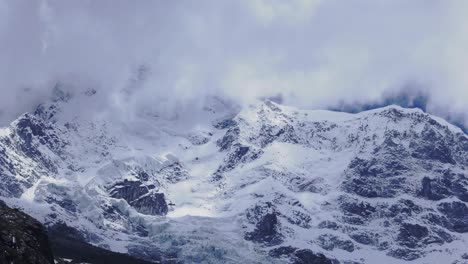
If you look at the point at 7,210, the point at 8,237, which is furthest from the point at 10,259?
the point at 7,210

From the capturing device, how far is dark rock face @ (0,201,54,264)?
208 feet

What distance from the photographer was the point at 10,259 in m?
63.1

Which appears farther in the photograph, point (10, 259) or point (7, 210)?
point (7, 210)

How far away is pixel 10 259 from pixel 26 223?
437cm

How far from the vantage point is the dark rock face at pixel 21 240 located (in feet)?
208

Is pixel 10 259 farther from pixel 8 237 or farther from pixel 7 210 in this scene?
pixel 7 210

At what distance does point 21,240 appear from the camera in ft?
213

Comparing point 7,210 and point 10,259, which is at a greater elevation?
point 7,210

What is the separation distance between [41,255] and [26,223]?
2.49 m

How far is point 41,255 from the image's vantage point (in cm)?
6631

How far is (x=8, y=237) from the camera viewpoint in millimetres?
64000

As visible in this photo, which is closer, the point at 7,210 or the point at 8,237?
the point at 8,237

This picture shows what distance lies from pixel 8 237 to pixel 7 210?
5081 millimetres
